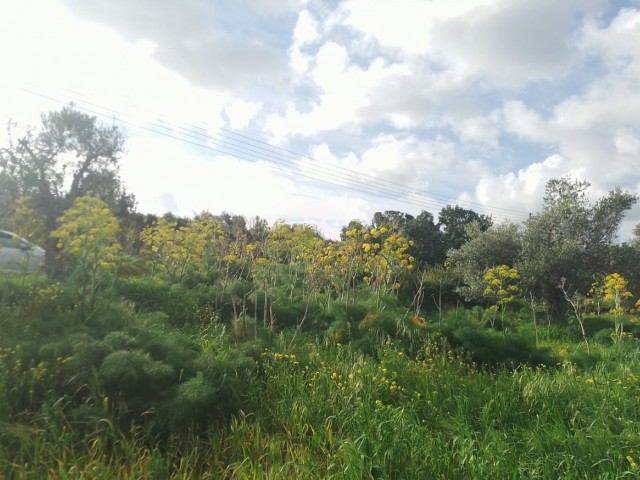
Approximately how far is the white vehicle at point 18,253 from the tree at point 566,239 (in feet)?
37.1

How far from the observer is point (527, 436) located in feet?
13.5

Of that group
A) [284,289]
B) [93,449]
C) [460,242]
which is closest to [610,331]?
[284,289]

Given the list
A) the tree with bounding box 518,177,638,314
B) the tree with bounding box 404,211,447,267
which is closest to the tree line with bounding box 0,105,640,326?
the tree with bounding box 518,177,638,314

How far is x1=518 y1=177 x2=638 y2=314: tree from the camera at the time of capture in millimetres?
12875

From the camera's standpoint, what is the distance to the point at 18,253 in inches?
213

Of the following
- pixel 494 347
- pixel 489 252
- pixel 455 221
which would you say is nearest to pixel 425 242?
pixel 455 221

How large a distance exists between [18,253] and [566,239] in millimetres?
12687

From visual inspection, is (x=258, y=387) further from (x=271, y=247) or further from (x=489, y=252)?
(x=489, y=252)

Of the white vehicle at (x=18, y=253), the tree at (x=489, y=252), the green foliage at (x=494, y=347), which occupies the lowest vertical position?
the green foliage at (x=494, y=347)

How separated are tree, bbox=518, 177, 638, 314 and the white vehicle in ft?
37.1

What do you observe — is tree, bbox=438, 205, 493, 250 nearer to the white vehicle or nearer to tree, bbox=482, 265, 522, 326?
tree, bbox=482, 265, 522, 326

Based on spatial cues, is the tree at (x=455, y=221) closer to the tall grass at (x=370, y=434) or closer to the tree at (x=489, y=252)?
the tree at (x=489, y=252)

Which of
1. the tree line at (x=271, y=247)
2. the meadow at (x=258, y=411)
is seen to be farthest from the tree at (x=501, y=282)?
the meadow at (x=258, y=411)

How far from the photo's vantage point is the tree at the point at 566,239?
1288 cm
